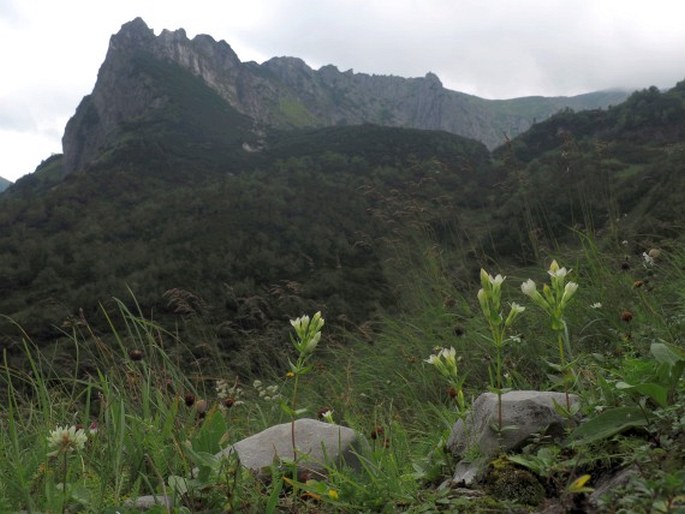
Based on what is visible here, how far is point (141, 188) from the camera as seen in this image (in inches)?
1810

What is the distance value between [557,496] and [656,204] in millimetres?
17687

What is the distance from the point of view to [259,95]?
116125mm

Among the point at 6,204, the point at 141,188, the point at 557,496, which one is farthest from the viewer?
the point at 141,188

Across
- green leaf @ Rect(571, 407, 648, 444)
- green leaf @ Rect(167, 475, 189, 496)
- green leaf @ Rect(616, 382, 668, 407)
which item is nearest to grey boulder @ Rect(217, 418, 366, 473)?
green leaf @ Rect(167, 475, 189, 496)

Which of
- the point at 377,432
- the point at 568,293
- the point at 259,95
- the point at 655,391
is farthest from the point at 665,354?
the point at 259,95

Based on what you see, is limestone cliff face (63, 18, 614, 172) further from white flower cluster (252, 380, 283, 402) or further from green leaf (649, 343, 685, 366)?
green leaf (649, 343, 685, 366)

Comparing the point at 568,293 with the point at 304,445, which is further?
the point at 304,445

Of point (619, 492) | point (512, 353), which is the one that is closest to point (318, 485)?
point (619, 492)

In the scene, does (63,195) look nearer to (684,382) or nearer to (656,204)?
(656,204)

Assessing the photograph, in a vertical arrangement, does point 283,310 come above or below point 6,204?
below

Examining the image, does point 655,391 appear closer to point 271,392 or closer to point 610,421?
point 610,421

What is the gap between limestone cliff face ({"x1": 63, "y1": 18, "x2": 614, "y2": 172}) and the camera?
8469cm

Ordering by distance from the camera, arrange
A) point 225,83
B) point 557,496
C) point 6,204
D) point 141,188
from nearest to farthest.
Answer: point 557,496
point 6,204
point 141,188
point 225,83

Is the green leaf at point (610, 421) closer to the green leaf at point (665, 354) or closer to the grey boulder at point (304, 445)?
the green leaf at point (665, 354)
